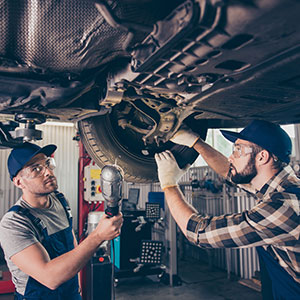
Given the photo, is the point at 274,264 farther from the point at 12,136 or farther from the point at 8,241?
the point at 12,136

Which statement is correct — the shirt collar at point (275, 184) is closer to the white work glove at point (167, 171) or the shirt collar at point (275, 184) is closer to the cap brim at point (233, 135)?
the cap brim at point (233, 135)

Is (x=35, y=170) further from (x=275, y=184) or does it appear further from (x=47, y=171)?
(x=275, y=184)

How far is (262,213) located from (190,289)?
12.2 ft

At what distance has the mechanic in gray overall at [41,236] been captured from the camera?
139 centimetres

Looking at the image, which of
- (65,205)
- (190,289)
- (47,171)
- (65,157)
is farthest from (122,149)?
(65,157)

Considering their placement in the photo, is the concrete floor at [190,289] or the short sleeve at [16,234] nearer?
the short sleeve at [16,234]

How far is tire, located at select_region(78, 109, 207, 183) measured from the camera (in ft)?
5.36

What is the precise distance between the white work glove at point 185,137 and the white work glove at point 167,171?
0.09 metres

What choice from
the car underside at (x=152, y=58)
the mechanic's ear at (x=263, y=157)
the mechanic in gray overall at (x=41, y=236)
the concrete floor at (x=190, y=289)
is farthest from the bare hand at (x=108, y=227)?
the concrete floor at (x=190, y=289)

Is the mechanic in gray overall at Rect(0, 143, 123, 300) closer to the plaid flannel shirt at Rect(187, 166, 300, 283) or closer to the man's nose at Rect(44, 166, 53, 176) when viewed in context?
the man's nose at Rect(44, 166, 53, 176)

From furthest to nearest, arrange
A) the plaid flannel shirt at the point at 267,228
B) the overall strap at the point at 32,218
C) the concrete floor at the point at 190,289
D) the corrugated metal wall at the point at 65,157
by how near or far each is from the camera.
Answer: the corrugated metal wall at the point at 65,157 → the concrete floor at the point at 190,289 → the overall strap at the point at 32,218 → the plaid flannel shirt at the point at 267,228

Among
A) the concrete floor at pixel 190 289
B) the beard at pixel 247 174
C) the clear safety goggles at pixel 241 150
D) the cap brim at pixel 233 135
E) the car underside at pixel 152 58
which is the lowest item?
the concrete floor at pixel 190 289

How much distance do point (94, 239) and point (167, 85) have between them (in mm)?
823

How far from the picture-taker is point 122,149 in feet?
5.73
